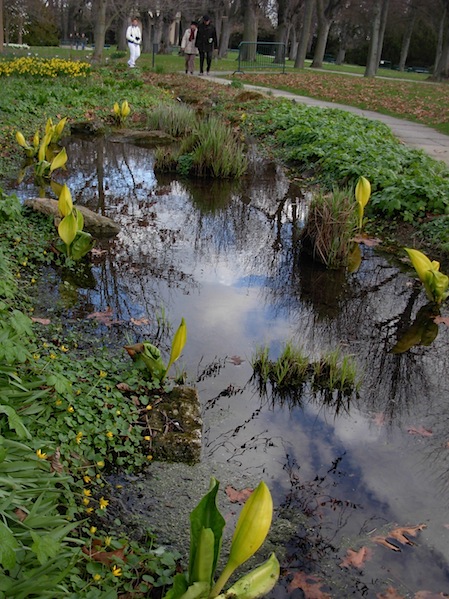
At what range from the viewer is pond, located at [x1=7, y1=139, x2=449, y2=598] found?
8.96ft

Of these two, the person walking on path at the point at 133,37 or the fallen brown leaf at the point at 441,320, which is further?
the person walking on path at the point at 133,37

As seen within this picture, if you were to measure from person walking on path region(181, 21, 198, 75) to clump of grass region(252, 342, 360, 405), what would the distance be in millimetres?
18304

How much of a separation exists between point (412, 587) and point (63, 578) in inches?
55.5

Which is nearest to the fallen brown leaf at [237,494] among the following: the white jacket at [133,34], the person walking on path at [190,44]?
the person walking on path at [190,44]

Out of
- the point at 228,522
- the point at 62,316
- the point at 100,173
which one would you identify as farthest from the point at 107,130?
the point at 228,522

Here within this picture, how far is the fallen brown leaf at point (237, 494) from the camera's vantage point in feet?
9.63

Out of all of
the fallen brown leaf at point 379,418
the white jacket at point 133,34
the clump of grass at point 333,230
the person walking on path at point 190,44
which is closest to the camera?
the fallen brown leaf at point 379,418

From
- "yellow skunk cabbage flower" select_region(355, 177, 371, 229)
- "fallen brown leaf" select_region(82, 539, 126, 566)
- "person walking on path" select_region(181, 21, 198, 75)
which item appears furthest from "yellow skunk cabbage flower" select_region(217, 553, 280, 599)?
"person walking on path" select_region(181, 21, 198, 75)

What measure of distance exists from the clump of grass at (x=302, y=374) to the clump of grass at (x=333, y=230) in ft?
6.62

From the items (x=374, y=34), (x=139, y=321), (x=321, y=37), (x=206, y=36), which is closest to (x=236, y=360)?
(x=139, y=321)

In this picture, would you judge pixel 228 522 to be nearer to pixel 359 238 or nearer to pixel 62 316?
pixel 62 316

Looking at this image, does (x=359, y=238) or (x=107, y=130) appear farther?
(x=107, y=130)

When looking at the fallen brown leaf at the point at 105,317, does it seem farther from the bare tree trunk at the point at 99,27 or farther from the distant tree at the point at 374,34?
the distant tree at the point at 374,34

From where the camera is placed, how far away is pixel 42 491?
2.44 m
